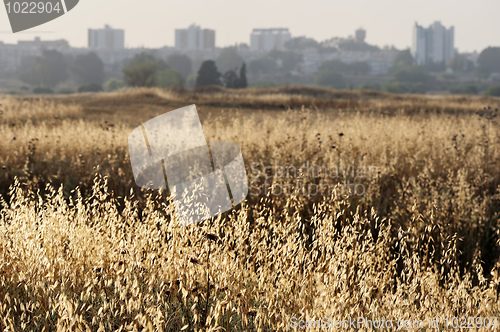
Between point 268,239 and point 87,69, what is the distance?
121 meters

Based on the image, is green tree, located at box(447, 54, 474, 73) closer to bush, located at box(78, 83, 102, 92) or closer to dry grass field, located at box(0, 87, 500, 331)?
bush, located at box(78, 83, 102, 92)

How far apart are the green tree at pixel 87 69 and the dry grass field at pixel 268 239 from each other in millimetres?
114730

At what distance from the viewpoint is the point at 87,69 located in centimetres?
11625

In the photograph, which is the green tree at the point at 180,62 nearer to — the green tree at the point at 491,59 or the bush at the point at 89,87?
the bush at the point at 89,87

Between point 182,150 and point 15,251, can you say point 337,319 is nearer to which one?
point 15,251

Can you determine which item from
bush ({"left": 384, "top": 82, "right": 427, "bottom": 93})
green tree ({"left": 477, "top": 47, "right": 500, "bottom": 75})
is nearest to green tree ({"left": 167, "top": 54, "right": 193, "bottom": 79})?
bush ({"left": 384, "top": 82, "right": 427, "bottom": 93})

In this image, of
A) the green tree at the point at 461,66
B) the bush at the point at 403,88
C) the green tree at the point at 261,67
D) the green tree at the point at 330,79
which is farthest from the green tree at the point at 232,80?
the green tree at the point at 461,66

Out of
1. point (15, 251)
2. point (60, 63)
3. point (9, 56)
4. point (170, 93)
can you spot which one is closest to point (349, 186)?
point (15, 251)

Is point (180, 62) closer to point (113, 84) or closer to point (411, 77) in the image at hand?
point (113, 84)

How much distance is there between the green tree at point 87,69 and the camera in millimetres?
115000

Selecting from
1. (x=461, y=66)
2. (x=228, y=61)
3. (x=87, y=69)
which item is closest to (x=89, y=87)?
(x=87, y=69)

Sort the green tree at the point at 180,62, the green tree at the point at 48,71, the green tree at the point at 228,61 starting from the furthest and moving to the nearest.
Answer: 1. the green tree at the point at 228,61
2. the green tree at the point at 180,62
3. the green tree at the point at 48,71

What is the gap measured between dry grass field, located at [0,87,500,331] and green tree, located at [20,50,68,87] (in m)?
109

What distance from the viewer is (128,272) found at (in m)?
2.46
